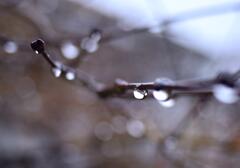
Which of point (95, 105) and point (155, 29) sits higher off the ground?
point (95, 105)

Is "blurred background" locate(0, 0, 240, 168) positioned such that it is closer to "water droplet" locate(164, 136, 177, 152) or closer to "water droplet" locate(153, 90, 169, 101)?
"water droplet" locate(164, 136, 177, 152)

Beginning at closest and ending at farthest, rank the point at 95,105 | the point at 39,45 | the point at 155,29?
the point at 39,45 → the point at 155,29 → the point at 95,105

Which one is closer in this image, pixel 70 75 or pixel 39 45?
pixel 39 45

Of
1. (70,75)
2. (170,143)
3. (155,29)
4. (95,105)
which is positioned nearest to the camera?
(70,75)

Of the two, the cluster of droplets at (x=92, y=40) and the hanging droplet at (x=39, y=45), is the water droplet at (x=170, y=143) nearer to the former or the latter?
the cluster of droplets at (x=92, y=40)

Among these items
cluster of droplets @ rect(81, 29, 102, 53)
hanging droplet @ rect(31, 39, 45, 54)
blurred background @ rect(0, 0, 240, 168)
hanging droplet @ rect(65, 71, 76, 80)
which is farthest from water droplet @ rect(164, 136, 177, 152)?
hanging droplet @ rect(31, 39, 45, 54)

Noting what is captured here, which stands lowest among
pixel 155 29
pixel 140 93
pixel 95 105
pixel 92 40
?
pixel 140 93

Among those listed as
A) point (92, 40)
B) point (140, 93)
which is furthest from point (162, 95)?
point (92, 40)

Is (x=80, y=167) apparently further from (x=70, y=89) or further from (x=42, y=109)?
(x=70, y=89)

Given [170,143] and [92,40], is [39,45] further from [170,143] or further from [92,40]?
[170,143]

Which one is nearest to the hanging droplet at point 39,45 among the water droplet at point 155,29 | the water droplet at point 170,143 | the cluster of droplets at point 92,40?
the cluster of droplets at point 92,40

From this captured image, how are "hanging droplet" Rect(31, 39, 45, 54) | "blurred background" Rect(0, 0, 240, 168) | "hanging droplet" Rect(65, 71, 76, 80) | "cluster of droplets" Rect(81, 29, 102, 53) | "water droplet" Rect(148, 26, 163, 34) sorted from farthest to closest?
"blurred background" Rect(0, 0, 240, 168), "water droplet" Rect(148, 26, 163, 34), "cluster of droplets" Rect(81, 29, 102, 53), "hanging droplet" Rect(65, 71, 76, 80), "hanging droplet" Rect(31, 39, 45, 54)
